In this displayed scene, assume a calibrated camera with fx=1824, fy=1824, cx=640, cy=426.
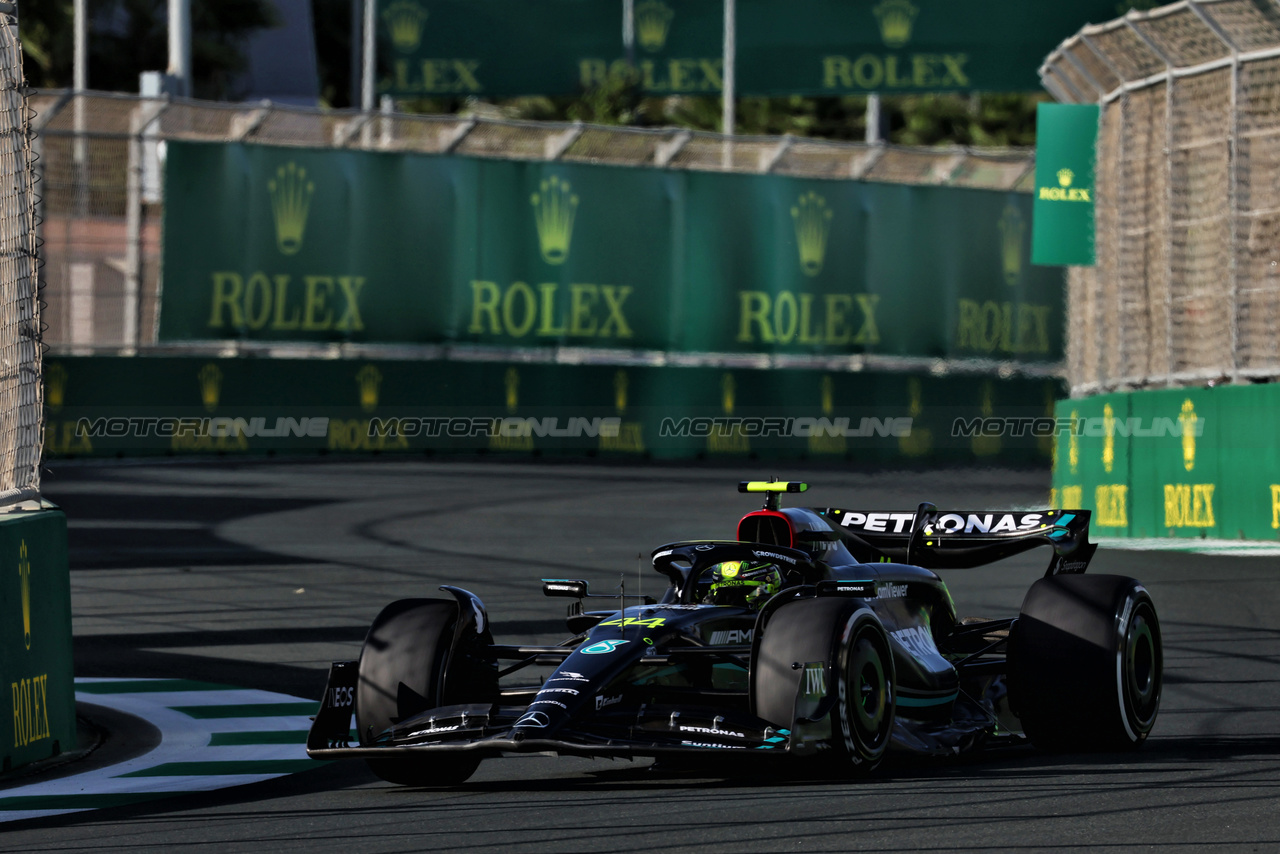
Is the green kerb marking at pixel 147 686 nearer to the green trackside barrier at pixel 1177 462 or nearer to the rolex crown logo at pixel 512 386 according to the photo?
the green trackside barrier at pixel 1177 462

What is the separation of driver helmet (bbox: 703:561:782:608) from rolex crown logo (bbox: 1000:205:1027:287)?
2247 cm

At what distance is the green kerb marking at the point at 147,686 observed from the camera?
1005 centimetres

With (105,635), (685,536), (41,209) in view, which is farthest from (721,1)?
(105,635)

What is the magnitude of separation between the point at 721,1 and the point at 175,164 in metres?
14.9

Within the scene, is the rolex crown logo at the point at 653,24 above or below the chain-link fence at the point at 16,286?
above

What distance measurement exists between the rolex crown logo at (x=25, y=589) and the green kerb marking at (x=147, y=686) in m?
2.21

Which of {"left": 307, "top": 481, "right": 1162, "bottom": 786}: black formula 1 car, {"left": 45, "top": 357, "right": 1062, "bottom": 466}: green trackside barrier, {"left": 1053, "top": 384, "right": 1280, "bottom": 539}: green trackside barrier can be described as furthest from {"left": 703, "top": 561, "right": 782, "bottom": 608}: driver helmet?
{"left": 45, "top": 357, "right": 1062, "bottom": 466}: green trackside barrier

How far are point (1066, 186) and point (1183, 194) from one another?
7.78ft

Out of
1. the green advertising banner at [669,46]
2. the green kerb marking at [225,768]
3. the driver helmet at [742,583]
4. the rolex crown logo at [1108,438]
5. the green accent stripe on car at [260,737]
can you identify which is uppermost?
the green advertising banner at [669,46]

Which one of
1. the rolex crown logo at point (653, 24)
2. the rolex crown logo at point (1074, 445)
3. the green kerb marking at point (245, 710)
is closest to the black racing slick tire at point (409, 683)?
the green kerb marking at point (245, 710)

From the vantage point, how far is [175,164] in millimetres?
23953

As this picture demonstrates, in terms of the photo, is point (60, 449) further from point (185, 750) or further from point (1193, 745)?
point (1193, 745)

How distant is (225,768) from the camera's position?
788 cm

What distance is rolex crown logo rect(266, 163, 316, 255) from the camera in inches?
969
